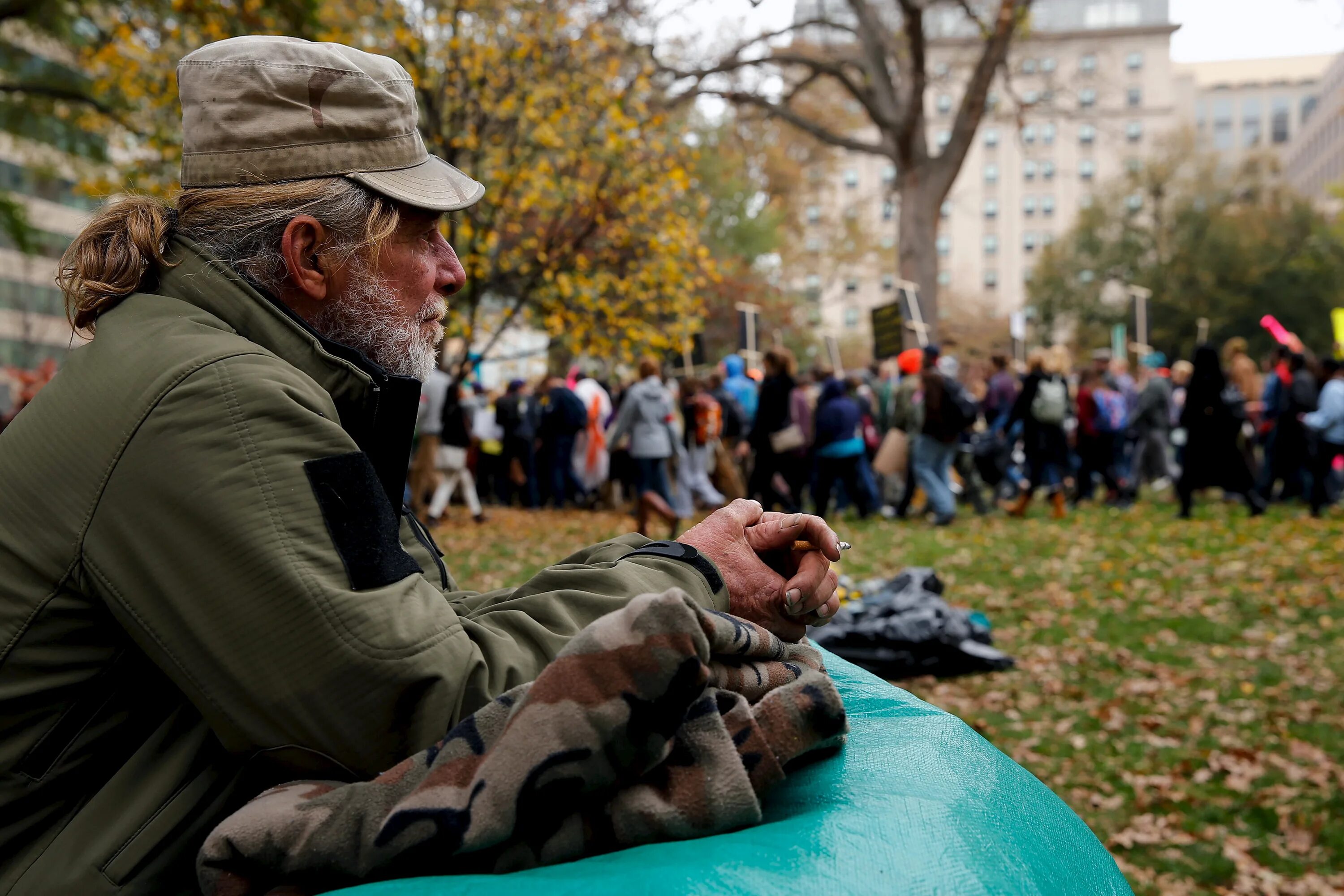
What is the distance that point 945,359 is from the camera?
1728 centimetres

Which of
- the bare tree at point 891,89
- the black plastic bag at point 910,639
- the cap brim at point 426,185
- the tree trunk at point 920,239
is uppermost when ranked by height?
the bare tree at point 891,89

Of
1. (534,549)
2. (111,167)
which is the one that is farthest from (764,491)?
(111,167)

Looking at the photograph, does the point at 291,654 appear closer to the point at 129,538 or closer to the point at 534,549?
the point at 129,538

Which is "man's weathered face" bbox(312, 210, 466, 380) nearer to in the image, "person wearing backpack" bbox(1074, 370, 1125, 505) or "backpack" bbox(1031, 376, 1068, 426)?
"backpack" bbox(1031, 376, 1068, 426)

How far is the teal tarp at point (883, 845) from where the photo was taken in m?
1.23

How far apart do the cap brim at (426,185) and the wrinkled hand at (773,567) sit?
0.64m

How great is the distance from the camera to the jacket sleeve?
52.5 inches

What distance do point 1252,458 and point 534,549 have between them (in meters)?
11.5

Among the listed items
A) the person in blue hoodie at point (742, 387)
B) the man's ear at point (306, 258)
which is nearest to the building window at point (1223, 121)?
the person in blue hoodie at point (742, 387)

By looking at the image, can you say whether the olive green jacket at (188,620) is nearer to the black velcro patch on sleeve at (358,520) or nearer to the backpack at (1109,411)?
the black velcro patch on sleeve at (358,520)

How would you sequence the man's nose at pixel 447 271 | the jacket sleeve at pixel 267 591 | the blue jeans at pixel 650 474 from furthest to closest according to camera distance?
1. the blue jeans at pixel 650 474
2. the man's nose at pixel 447 271
3. the jacket sleeve at pixel 267 591

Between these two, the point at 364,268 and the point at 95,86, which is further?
the point at 95,86

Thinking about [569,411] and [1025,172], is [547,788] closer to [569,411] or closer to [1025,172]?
[569,411]

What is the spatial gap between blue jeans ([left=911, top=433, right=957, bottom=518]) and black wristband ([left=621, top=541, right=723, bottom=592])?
1260 cm
